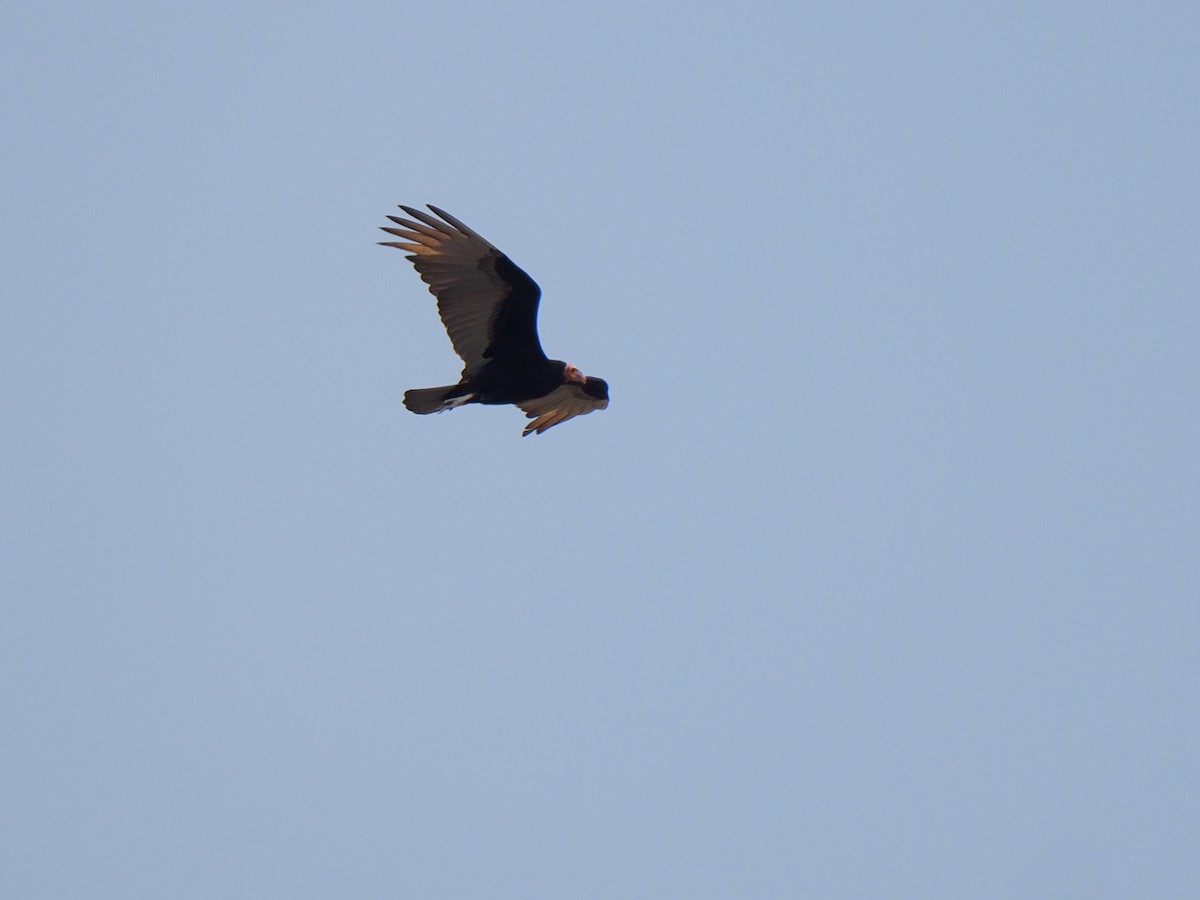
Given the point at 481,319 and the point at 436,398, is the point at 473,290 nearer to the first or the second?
the point at 481,319

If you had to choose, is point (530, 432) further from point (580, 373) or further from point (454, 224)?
point (454, 224)

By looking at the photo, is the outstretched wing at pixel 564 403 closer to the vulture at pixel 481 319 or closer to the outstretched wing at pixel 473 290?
the vulture at pixel 481 319

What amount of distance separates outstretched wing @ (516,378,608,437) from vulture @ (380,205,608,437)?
14 millimetres

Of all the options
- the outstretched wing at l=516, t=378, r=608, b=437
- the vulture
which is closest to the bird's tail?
the vulture

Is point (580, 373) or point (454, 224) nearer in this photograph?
point (454, 224)

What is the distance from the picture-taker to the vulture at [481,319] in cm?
1229

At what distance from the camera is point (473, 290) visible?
1253 cm

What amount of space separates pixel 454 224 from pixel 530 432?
1.90m

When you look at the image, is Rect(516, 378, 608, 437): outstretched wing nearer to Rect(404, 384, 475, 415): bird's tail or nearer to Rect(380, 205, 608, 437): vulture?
Rect(380, 205, 608, 437): vulture

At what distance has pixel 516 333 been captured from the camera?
41.5ft

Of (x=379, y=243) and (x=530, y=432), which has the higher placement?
(x=379, y=243)

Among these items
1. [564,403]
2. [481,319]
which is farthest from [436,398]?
[564,403]

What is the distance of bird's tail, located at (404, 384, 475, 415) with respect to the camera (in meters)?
12.2

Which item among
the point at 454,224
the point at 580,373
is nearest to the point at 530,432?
the point at 580,373
